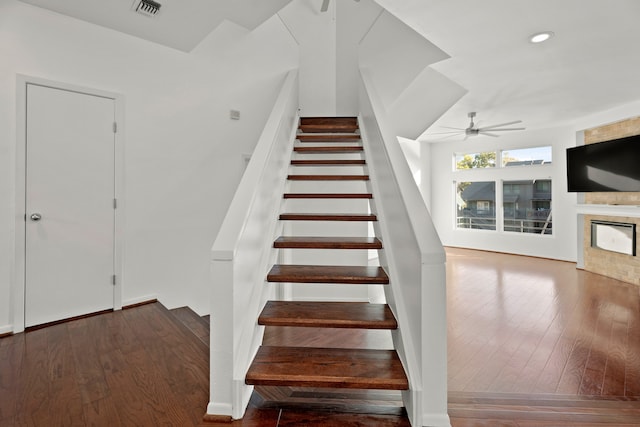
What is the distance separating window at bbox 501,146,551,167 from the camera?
22.6ft

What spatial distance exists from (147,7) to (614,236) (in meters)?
7.23

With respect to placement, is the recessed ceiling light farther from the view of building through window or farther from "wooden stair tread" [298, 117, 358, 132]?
the view of building through window

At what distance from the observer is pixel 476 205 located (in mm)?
8156

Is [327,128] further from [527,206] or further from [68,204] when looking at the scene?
[527,206]

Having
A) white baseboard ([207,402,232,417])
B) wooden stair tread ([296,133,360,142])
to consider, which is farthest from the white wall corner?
white baseboard ([207,402,232,417])

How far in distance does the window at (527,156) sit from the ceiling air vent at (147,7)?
25.1 ft

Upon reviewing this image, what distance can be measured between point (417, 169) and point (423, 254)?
294 inches

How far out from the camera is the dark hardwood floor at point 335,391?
1.52m

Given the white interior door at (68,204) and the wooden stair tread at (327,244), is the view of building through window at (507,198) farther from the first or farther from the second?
the white interior door at (68,204)

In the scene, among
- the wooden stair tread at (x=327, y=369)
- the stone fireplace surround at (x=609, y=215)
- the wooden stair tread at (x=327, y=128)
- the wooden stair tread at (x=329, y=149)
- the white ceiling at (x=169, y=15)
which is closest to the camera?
the wooden stair tread at (x=327, y=369)

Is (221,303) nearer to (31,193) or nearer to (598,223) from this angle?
(31,193)

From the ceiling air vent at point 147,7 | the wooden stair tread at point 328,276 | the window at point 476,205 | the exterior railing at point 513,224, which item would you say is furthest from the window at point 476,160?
the ceiling air vent at point 147,7

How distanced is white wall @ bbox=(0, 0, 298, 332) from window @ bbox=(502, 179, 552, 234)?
6.46 meters

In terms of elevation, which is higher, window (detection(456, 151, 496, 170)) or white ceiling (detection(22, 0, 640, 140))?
white ceiling (detection(22, 0, 640, 140))
